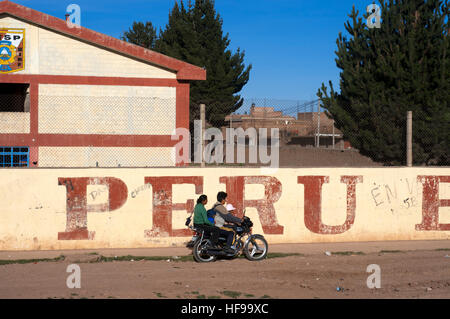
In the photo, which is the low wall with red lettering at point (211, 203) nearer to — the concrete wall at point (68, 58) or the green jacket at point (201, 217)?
the green jacket at point (201, 217)

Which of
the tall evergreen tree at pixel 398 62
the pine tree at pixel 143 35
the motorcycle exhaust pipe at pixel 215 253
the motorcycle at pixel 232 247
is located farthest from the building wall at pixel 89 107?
the pine tree at pixel 143 35

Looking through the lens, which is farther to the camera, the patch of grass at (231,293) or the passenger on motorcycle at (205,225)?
the passenger on motorcycle at (205,225)

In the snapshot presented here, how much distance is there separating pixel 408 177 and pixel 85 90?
11474 mm

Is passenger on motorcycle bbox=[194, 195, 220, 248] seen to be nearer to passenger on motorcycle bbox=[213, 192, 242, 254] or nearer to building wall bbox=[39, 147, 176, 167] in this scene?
passenger on motorcycle bbox=[213, 192, 242, 254]

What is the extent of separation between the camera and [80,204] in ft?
37.2

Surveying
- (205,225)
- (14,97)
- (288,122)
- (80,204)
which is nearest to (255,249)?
(205,225)

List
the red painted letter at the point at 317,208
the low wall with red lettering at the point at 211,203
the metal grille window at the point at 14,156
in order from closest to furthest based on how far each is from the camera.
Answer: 1. the low wall with red lettering at the point at 211,203
2. the red painted letter at the point at 317,208
3. the metal grille window at the point at 14,156

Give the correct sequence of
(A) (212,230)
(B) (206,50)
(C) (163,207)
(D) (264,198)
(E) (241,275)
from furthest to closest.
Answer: (B) (206,50) → (D) (264,198) → (C) (163,207) → (A) (212,230) → (E) (241,275)

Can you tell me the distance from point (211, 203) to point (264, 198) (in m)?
1.22

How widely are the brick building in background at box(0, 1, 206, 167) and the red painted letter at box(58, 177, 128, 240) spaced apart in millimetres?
6160

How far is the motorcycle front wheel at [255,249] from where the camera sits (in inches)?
404

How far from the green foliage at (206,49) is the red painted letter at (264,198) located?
900 inches

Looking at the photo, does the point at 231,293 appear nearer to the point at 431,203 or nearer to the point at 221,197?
the point at 221,197

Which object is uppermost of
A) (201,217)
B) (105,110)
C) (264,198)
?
(105,110)
